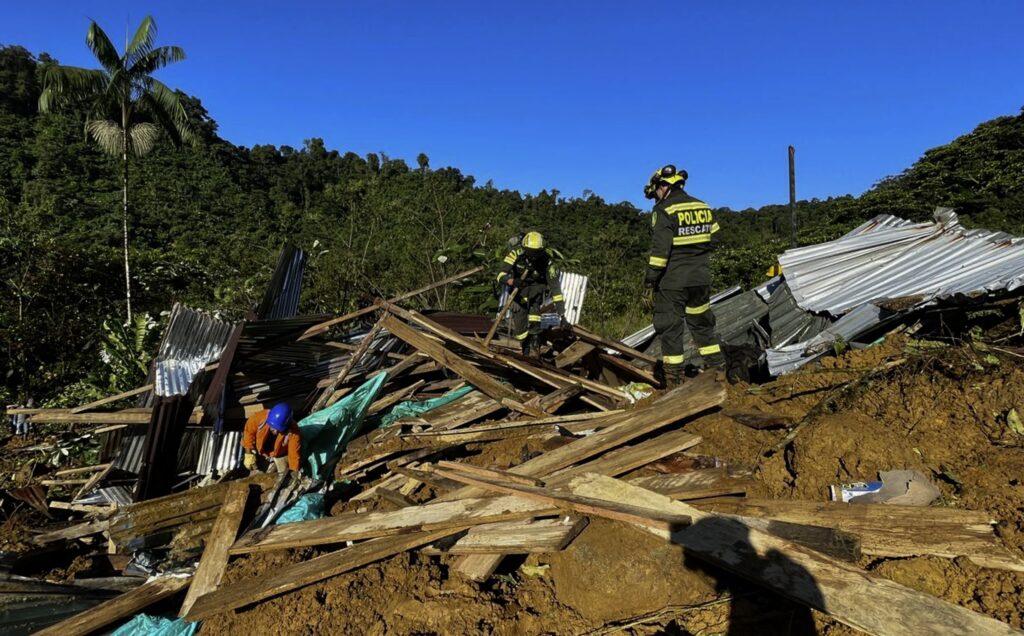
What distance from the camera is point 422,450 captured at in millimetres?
4934

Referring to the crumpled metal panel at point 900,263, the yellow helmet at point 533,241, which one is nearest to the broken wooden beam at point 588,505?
the crumpled metal panel at point 900,263

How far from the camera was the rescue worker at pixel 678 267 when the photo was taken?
207 inches

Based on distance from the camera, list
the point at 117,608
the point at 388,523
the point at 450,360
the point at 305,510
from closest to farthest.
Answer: the point at 117,608 → the point at 388,523 → the point at 305,510 → the point at 450,360

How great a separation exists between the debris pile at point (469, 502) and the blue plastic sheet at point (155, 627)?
0.02 meters

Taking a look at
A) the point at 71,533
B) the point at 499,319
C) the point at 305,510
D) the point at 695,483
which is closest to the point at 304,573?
the point at 305,510

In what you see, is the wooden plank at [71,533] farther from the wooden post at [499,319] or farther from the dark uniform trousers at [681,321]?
the dark uniform trousers at [681,321]

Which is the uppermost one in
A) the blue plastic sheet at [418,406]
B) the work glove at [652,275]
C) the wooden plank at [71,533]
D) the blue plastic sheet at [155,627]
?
the work glove at [652,275]

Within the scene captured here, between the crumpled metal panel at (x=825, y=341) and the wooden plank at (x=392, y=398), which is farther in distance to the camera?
the wooden plank at (x=392, y=398)

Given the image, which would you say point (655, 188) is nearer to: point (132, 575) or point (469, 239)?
point (132, 575)

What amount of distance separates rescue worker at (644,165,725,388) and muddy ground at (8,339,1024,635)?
1205 mm

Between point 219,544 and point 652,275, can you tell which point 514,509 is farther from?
point 652,275

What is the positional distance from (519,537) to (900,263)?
590 cm

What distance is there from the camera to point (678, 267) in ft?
17.6

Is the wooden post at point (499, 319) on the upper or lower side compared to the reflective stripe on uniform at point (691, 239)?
lower
